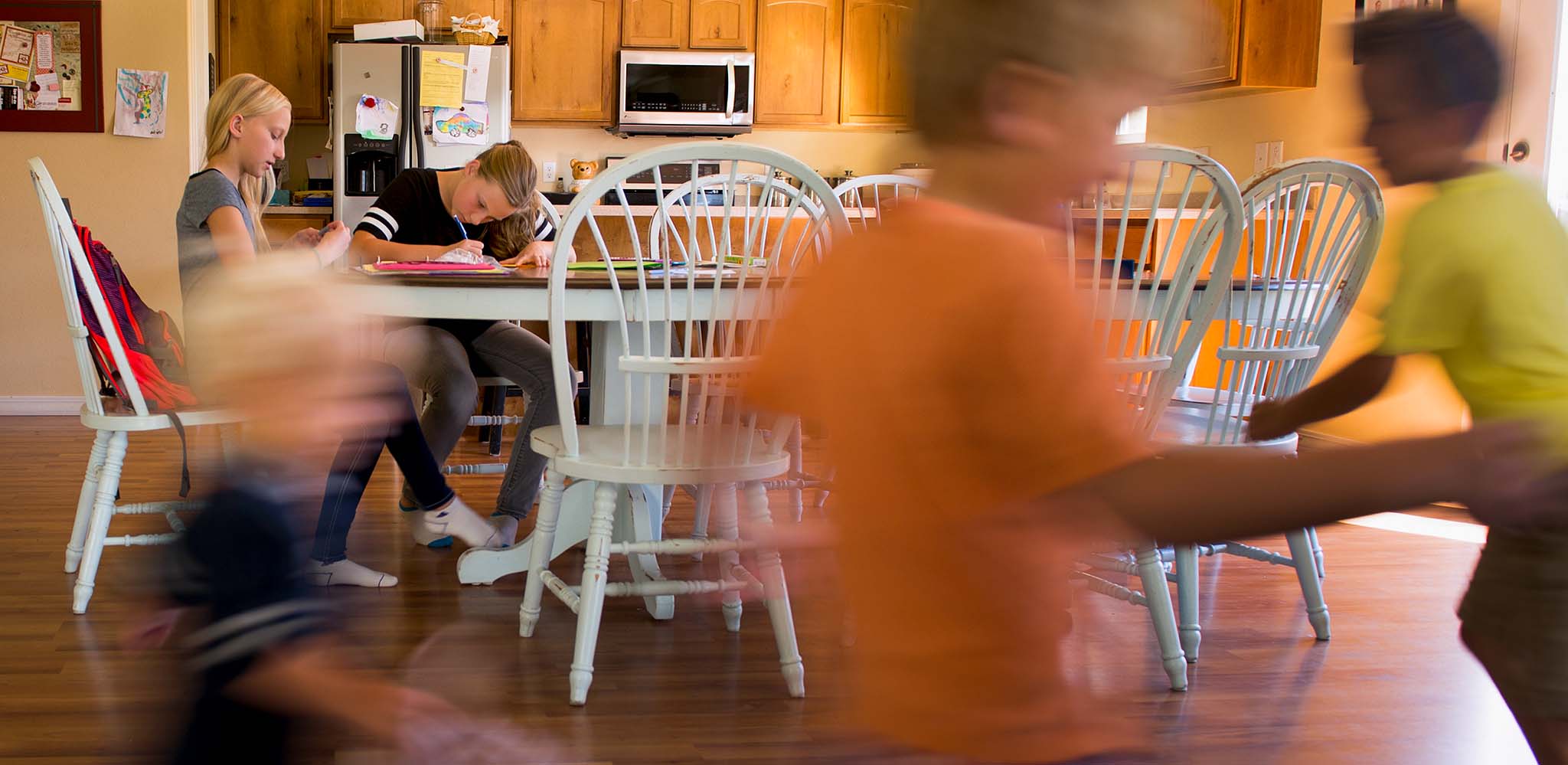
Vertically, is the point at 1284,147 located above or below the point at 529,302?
above

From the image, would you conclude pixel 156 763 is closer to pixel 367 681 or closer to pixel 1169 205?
pixel 367 681

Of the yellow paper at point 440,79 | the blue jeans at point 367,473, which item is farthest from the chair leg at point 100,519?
the yellow paper at point 440,79

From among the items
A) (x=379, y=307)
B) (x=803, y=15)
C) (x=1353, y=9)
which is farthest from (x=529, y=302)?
(x=803, y=15)

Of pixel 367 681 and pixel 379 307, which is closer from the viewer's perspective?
pixel 367 681

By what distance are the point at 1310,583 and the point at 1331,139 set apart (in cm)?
273

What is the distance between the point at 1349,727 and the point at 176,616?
1.75 metres

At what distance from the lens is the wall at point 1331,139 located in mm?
3973

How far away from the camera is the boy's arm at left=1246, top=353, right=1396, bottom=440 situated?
1.13 meters

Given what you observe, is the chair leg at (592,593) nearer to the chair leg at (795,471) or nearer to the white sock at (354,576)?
the white sock at (354,576)

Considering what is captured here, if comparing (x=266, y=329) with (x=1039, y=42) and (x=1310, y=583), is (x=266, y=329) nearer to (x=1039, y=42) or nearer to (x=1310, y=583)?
(x=1039, y=42)

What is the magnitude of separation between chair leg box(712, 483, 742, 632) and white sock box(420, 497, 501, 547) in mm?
513

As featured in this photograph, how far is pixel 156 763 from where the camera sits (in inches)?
34.4

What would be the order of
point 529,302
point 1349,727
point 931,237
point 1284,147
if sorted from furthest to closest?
point 1284,147 < point 529,302 < point 1349,727 < point 931,237

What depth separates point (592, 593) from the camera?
1919 millimetres
